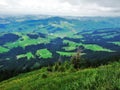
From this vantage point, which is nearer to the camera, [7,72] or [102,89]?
[102,89]

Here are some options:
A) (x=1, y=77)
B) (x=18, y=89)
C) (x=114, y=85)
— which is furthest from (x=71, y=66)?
(x=1, y=77)

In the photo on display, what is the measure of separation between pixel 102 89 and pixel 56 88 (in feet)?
74.0

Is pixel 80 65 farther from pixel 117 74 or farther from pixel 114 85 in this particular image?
pixel 114 85

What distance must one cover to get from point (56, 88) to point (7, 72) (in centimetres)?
14606

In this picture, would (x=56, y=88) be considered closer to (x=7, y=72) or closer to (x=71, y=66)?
(x=71, y=66)

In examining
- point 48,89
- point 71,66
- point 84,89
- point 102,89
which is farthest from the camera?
point 71,66

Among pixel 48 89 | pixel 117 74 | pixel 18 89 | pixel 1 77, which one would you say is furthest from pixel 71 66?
pixel 1 77

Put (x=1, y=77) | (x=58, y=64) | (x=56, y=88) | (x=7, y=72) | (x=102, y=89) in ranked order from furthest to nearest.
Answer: (x=7, y=72) < (x=1, y=77) < (x=58, y=64) < (x=56, y=88) < (x=102, y=89)

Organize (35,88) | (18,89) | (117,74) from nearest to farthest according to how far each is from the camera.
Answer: (117,74)
(35,88)
(18,89)

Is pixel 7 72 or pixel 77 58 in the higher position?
pixel 77 58

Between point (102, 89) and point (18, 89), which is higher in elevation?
point (102, 89)

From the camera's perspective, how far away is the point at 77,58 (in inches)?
3863

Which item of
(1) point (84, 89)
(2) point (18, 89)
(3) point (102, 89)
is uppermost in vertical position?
(3) point (102, 89)

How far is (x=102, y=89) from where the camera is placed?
25453 millimetres
